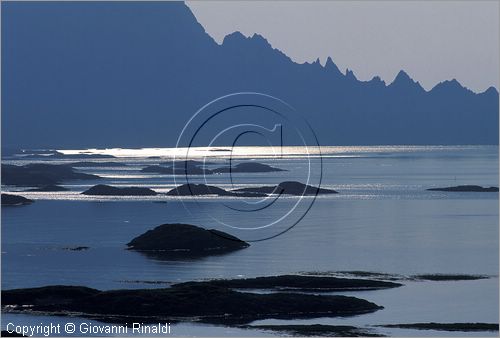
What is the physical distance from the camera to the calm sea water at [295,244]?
67688 millimetres

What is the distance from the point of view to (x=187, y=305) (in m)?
60.2

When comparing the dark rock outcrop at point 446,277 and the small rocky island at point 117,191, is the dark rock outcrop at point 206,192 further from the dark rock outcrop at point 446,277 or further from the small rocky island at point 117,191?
the dark rock outcrop at point 446,277

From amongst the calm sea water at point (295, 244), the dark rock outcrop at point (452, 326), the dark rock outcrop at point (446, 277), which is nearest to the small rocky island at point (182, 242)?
the calm sea water at point (295, 244)

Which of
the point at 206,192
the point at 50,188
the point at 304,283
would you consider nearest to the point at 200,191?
the point at 206,192

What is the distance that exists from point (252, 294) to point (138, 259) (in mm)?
28110

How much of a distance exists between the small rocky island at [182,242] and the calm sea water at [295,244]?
2051 millimetres

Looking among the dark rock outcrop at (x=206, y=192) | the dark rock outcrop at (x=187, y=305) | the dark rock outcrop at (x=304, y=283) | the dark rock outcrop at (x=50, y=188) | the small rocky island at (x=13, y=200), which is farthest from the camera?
the dark rock outcrop at (x=50, y=188)

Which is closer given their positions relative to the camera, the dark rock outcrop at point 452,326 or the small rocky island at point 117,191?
the dark rock outcrop at point 452,326

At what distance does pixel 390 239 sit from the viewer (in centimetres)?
10862

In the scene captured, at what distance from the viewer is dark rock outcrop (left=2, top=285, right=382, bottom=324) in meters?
59.2
